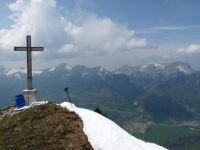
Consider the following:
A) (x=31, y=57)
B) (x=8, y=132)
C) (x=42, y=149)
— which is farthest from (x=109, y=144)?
(x=31, y=57)

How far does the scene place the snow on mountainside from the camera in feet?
57.2

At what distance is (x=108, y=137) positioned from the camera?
1858cm

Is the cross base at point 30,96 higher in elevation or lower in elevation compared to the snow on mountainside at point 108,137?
higher

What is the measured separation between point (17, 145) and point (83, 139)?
11.1 ft

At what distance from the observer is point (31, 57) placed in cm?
3525

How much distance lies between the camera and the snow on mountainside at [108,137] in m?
17.4

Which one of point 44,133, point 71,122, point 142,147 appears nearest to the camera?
point 142,147

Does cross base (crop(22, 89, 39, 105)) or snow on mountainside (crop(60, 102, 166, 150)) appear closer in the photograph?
snow on mountainside (crop(60, 102, 166, 150))

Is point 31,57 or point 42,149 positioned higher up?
point 31,57

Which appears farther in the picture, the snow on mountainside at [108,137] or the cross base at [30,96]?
the cross base at [30,96]

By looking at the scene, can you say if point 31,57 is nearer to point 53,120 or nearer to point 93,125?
point 53,120

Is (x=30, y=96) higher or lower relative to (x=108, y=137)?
higher

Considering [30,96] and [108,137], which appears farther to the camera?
[30,96]

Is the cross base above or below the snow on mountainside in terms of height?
above
